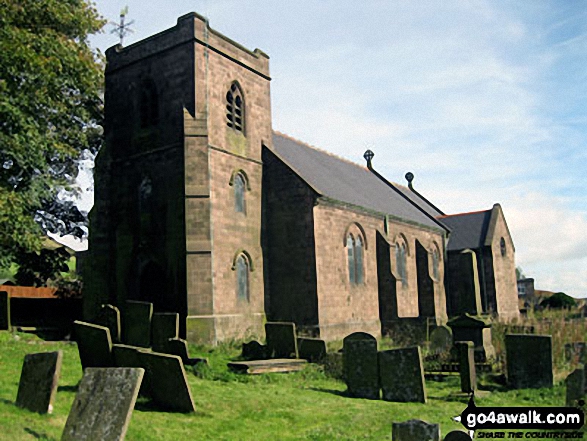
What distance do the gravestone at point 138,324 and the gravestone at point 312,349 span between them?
15.2 feet

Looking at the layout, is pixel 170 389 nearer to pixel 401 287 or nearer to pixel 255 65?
pixel 255 65

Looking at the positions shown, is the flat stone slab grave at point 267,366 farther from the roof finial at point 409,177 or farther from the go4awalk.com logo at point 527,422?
the roof finial at point 409,177

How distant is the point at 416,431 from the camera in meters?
6.61

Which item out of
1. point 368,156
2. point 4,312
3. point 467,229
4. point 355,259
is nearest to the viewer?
point 4,312

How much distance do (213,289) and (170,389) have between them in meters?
11.1

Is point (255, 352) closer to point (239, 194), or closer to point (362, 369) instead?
point (362, 369)

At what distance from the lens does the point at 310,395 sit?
484 inches

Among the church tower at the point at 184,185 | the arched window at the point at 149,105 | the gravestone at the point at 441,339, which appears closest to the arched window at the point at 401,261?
the church tower at the point at 184,185

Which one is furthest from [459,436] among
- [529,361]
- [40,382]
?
[529,361]

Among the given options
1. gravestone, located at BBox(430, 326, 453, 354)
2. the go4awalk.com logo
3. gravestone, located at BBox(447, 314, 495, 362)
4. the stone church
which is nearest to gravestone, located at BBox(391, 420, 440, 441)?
the go4awalk.com logo

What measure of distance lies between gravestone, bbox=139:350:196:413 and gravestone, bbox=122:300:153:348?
6988 mm

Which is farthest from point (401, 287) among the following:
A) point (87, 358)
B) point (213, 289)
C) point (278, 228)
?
point (87, 358)

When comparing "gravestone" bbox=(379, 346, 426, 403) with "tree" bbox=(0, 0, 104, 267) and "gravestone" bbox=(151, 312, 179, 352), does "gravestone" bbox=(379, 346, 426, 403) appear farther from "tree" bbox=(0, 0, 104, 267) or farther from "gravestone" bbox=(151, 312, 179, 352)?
"tree" bbox=(0, 0, 104, 267)

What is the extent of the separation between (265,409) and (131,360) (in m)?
2.64
